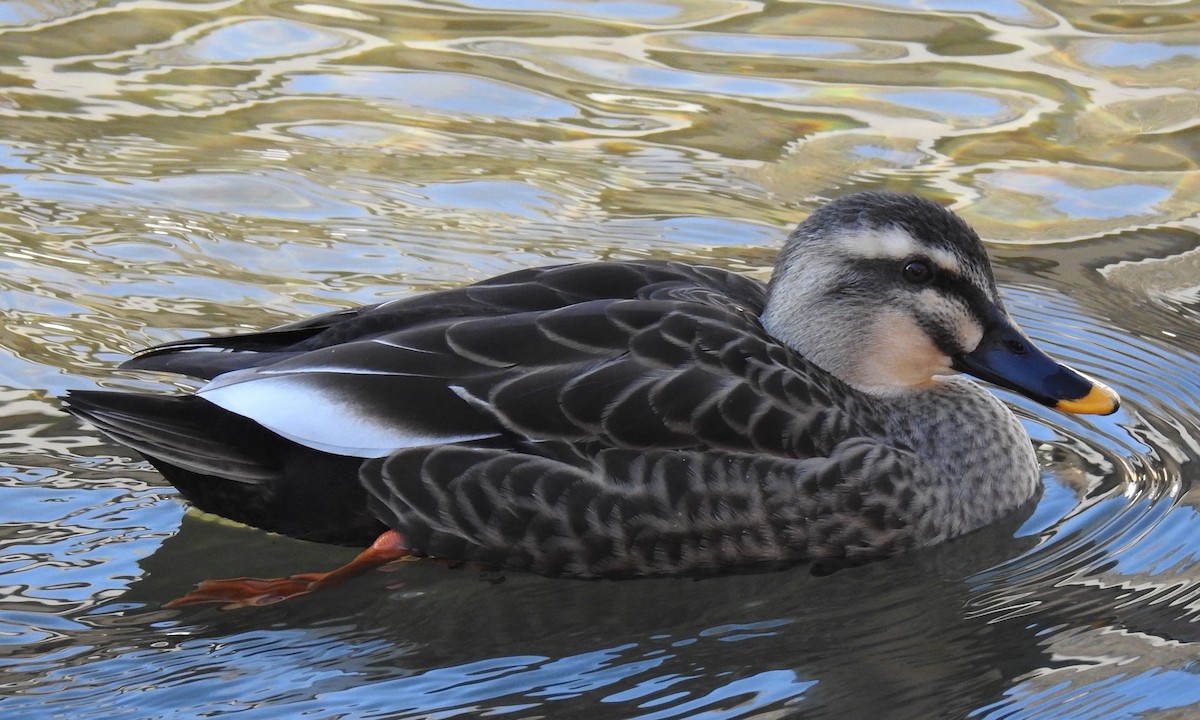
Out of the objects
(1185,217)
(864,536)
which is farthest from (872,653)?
(1185,217)

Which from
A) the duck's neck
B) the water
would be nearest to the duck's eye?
the duck's neck

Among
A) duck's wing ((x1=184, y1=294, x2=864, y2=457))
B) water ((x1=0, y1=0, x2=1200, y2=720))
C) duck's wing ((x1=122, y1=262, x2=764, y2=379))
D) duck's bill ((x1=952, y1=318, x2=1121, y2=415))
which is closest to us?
water ((x1=0, y1=0, x2=1200, y2=720))

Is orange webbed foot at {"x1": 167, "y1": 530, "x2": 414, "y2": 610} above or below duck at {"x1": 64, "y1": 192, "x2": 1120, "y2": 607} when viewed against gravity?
below

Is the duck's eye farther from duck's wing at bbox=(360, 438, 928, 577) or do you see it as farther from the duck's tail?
the duck's tail

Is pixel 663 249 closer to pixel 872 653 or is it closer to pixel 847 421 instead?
pixel 847 421

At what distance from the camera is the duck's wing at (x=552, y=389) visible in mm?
5199

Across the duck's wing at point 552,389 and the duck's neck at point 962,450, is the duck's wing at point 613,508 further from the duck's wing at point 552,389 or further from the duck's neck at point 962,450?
the duck's neck at point 962,450

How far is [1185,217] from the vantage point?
8188 millimetres

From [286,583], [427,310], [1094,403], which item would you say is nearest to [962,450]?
[1094,403]

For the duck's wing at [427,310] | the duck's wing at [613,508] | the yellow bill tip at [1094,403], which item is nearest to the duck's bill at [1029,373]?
the yellow bill tip at [1094,403]

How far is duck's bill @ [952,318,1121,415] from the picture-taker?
18.4 feet

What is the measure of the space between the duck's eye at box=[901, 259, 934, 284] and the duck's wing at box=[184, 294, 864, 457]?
1.66 feet

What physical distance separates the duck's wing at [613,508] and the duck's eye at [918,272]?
70 centimetres

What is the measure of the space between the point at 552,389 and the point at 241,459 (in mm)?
972
